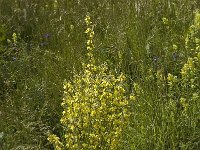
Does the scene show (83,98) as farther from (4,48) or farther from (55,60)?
(4,48)

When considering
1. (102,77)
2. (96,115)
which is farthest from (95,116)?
(102,77)

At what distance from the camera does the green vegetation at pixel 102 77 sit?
96.6 inches

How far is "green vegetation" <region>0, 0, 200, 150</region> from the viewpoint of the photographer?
2.45 meters

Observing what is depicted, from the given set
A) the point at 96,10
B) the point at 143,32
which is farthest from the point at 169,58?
the point at 96,10

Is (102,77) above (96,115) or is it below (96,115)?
above

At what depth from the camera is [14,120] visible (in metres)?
3.02

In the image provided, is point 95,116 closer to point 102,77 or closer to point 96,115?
point 96,115

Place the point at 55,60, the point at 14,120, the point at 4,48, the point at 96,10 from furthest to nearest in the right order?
1. the point at 96,10
2. the point at 4,48
3. the point at 55,60
4. the point at 14,120

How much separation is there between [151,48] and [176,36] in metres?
0.25

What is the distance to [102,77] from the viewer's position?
2.64 m

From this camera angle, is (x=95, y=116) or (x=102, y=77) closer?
(x=95, y=116)

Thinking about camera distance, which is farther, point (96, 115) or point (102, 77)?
point (102, 77)

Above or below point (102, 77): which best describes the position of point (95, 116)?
below

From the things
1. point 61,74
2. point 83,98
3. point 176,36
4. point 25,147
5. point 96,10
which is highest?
point 96,10
